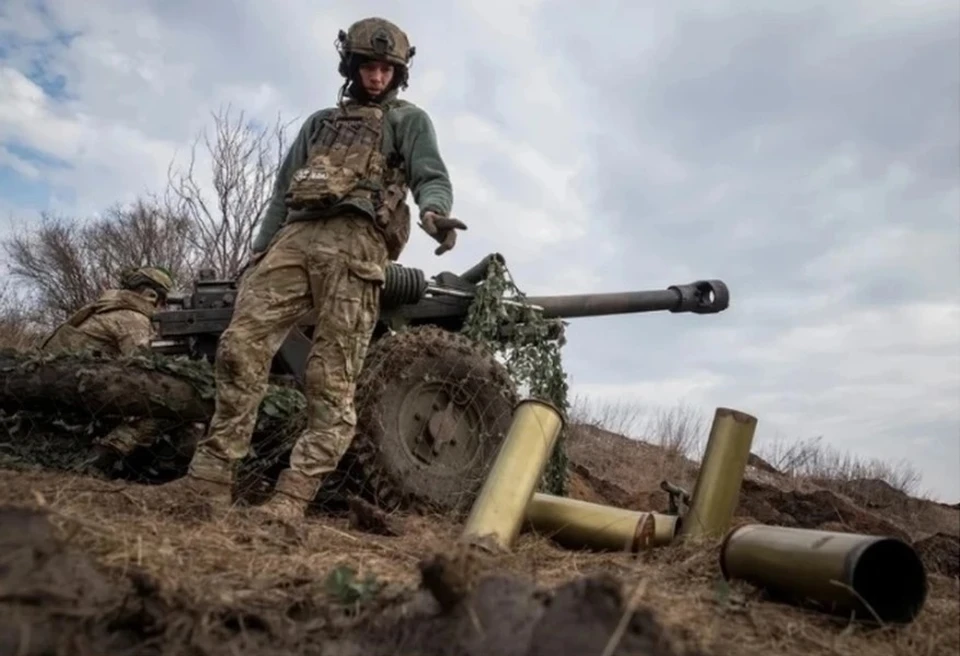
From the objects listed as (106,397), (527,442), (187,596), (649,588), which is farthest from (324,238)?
(187,596)

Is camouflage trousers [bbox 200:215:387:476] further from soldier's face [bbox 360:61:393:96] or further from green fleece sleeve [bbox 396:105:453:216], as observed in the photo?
soldier's face [bbox 360:61:393:96]

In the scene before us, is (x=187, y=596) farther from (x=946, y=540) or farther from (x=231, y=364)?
(x=946, y=540)

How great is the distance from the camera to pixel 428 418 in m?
5.14

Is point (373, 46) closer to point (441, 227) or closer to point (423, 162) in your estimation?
point (423, 162)

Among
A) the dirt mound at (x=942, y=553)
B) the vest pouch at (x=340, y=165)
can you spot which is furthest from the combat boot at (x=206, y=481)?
the dirt mound at (x=942, y=553)

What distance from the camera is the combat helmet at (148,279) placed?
749cm

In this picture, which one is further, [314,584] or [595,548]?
[595,548]

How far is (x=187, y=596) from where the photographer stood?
6.23ft

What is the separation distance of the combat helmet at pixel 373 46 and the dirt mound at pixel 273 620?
3137 mm

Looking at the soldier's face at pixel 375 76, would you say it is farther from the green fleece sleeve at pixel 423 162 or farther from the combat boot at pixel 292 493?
the combat boot at pixel 292 493

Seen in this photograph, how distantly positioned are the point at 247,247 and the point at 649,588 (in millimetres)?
13979

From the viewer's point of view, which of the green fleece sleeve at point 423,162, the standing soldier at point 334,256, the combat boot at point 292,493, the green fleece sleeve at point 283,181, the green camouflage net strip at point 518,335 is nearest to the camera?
the combat boot at point 292,493

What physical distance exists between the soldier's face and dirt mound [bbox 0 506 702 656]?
123 inches

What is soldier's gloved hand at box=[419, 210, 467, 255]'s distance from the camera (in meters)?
4.27
